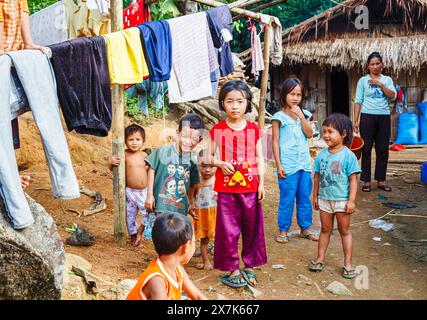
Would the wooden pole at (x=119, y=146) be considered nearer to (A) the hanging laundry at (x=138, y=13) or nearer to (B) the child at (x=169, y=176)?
(B) the child at (x=169, y=176)

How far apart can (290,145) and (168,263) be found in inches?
104

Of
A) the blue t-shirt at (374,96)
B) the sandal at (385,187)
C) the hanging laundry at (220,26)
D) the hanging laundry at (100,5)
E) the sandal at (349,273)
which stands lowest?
the sandal at (349,273)

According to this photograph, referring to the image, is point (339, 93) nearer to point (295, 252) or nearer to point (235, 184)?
point (295, 252)

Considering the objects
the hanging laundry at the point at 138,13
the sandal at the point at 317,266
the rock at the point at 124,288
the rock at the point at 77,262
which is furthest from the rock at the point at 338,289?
the hanging laundry at the point at 138,13

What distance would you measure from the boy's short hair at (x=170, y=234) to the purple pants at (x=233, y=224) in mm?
1301

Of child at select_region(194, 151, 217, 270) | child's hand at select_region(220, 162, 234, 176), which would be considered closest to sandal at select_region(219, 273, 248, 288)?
child at select_region(194, 151, 217, 270)

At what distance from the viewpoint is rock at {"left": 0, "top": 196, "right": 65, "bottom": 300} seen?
3018 mm

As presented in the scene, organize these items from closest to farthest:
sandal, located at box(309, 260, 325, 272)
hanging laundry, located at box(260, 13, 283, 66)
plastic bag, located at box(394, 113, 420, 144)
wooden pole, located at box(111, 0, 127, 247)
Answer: sandal, located at box(309, 260, 325, 272) → wooden pole, located at box(111, 0, 127, 247) → hanging laundry, located at box(260, 13, 283, 66) → plastic bag, located at box(394, 113, 420, 144)

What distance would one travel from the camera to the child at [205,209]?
432cm

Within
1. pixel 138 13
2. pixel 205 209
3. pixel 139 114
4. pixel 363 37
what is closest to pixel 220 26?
pixel 138 13

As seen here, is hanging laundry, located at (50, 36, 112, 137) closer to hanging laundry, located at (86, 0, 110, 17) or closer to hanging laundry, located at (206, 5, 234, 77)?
hanging laundry, located at (86, 0, 110, 17)

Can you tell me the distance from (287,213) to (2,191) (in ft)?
9.25

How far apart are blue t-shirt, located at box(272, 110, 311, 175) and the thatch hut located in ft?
24.9

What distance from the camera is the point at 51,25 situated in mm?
7047
